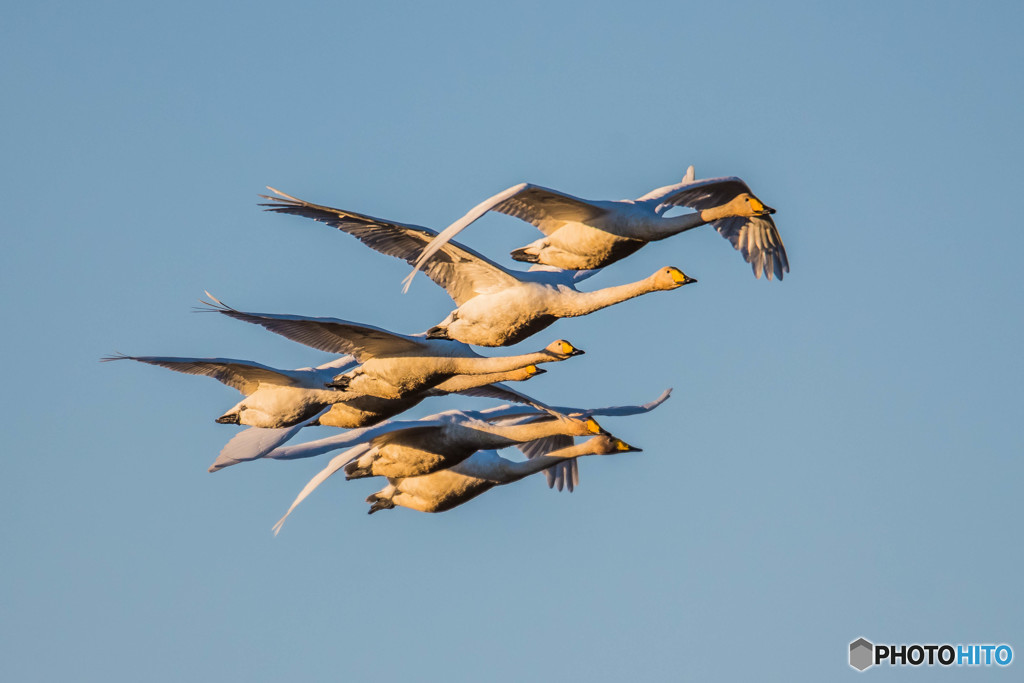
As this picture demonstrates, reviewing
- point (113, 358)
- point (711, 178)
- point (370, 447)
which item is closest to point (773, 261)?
point (711, 178)

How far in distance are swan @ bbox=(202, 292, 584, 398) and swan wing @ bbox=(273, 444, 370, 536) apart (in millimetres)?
1961

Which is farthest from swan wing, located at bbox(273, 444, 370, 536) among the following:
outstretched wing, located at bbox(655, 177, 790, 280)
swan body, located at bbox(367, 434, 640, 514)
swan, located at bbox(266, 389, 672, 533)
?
outstretched wing, located at bbox(655, 177, 790, 280)

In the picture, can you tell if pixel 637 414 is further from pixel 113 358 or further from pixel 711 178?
pixel 113 358

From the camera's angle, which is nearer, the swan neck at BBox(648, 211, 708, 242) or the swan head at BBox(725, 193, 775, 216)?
the swan neck at BBox(648, 211, 708, 242)

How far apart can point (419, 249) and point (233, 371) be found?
3.61 metres

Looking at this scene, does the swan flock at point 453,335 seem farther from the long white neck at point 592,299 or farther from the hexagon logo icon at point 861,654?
the hexagon logo icon at point 861,654

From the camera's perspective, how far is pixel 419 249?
1092 inches

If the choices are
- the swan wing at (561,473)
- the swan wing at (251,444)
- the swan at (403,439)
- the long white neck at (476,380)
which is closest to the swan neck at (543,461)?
the swan at (403,439)

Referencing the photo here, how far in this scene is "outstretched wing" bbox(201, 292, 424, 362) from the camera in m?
27.4

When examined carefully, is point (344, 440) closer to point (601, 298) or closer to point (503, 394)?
point (503, 394)

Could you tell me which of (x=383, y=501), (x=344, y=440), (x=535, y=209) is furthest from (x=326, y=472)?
(x=535, y=209)

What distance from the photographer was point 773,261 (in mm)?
31422

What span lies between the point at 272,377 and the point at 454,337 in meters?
3.24

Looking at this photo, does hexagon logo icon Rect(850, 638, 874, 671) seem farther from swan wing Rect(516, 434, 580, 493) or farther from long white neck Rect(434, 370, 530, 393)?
long white neck Rect(434, 370, 530, 393)
